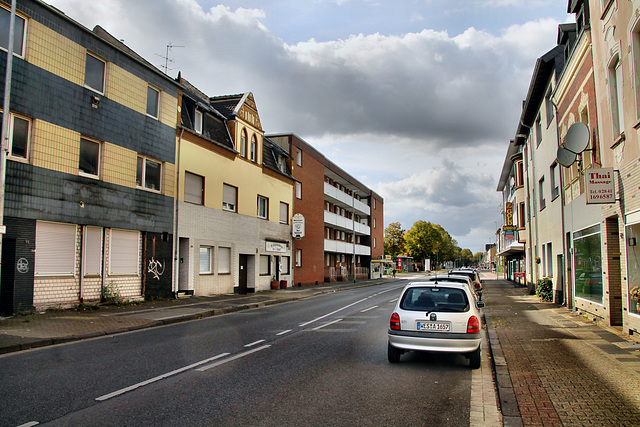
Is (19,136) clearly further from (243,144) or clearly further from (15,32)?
(243,144)

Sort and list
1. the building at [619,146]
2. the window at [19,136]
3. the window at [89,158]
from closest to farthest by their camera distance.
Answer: the building at [619,146], the window at [19,136], the window at [89,158]

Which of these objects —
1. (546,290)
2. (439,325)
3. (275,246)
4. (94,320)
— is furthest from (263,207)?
(439,325)

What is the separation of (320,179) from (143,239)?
24.9 meters

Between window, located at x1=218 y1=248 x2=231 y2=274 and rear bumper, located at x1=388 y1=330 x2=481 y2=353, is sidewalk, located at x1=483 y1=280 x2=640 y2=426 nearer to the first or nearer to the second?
rear bumper, located at x1=388 y1=330 x2=481 y2=353

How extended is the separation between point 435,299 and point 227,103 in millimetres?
23534

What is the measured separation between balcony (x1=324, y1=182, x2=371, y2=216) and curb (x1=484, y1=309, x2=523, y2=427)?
35.7 meters

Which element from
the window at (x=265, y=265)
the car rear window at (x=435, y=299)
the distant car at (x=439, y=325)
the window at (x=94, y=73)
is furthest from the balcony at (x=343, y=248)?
the distant car at (x=439, y=325)

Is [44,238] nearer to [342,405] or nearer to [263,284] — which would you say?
[342,405]

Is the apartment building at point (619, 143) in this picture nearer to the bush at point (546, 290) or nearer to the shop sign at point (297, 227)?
the bush at point (546, 290)

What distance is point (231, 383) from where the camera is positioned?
21.9 ft

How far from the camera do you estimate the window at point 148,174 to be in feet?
63.1

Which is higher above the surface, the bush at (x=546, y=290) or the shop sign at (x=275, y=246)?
the shop sign at (x=275, y=246)

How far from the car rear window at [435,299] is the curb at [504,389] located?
1.07m

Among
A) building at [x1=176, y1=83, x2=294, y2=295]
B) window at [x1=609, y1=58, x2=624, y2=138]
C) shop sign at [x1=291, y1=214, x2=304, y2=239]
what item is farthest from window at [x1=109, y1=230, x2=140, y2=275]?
shop sign at [x1=291, y1=214, x2=304, y2=239]
